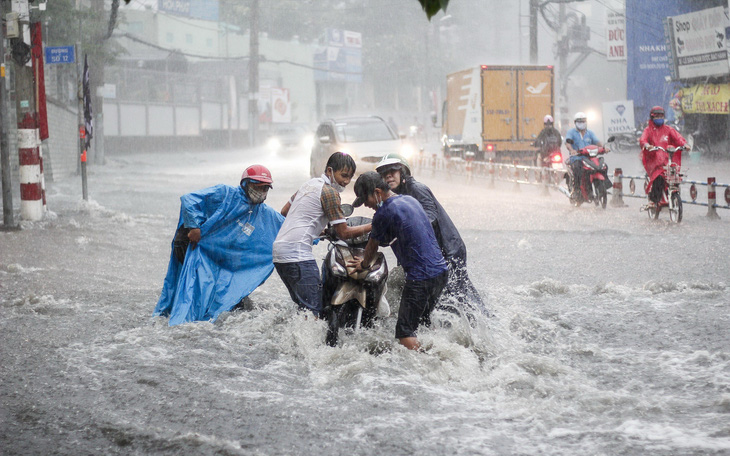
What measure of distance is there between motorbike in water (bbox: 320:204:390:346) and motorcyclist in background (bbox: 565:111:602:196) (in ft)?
31.8

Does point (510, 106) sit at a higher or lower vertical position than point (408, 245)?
higher

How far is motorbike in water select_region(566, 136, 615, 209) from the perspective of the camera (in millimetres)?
14422

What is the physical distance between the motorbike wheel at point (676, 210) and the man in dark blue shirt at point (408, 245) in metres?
8.01

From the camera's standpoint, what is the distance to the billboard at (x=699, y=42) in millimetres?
26344

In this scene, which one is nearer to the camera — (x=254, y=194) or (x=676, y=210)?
(x=254, y=194)

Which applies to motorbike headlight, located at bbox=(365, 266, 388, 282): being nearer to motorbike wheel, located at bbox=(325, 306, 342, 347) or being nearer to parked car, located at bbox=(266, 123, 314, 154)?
motorbike wheel, located at bbox=(325, 306, 342, 347)

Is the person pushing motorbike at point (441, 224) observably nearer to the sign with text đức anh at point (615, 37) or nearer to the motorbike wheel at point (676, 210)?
the motorbike wheel at point (676, 210)

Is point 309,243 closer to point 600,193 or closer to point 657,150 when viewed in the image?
point 657,150

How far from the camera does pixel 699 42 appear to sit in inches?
1077

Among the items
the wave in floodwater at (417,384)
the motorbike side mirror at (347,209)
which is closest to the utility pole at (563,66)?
the wave in floodwater at (417,384)

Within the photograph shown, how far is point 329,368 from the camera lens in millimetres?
5344

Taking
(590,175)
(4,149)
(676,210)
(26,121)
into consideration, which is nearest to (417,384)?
(676,210)

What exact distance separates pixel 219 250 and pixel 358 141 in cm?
1369

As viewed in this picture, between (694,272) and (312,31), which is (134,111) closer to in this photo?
(312,31)
